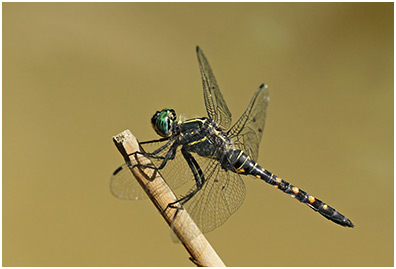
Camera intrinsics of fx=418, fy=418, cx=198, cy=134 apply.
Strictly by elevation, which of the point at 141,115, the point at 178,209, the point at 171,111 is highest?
the point at 141,115

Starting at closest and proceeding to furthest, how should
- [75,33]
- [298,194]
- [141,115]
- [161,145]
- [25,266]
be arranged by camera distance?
[161,145] → [298,194] → [25,266] → [141,115] → [75,33]

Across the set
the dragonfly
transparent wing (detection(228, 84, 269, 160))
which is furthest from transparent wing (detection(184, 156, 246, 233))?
transparent wing (detection(228, 84, 269, 160))

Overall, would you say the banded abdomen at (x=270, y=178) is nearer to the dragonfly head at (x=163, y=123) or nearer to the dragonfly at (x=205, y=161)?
the dragonfly at (x=205, y=161)

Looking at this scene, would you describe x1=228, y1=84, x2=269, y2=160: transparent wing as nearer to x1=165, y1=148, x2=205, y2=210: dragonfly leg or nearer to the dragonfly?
the dragonfly

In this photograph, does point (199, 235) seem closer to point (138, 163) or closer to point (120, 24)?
point (138, 163)

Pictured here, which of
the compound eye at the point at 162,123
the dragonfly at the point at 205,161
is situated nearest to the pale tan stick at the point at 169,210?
the dragonfly at the point at 205,161

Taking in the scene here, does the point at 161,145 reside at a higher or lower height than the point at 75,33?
lower

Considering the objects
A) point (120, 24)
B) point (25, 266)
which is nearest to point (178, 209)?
point (25, 266)
